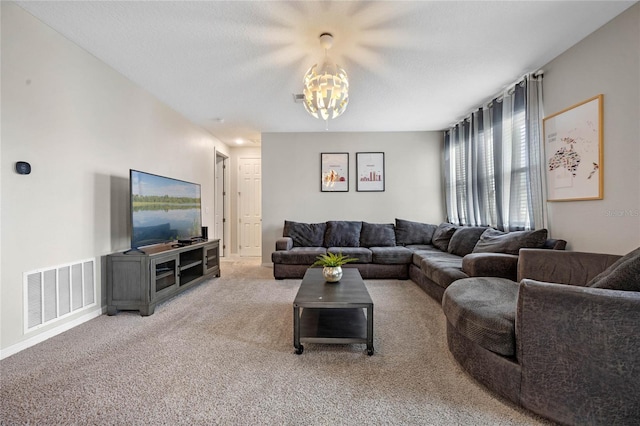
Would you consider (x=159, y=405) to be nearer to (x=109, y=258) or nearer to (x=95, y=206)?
(x=109, y=258)

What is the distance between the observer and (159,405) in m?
1.43

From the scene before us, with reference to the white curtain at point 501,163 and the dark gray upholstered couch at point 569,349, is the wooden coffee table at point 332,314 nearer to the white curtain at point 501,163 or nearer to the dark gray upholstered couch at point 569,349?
the dark gray upholstered couch at point 569,349

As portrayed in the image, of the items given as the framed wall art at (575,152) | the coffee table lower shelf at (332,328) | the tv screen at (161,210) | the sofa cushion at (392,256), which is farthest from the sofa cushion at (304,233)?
the framed wall art at (575,152)

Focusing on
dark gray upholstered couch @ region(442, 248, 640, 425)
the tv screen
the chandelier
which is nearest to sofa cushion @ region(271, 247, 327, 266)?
the tv screen

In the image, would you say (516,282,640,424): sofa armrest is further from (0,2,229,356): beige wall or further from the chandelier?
(0,2,229,356): beige wall

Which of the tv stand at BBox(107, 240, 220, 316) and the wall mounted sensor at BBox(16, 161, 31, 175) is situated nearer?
the wall mounted sensor at BBox(16, 161, 31, 175)

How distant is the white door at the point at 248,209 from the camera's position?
20.2 ft

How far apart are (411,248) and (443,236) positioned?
0.53 m

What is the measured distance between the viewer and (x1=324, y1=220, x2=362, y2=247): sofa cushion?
15.1 ft

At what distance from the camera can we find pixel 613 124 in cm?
212

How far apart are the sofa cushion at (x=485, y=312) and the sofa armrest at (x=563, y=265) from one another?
277 mm

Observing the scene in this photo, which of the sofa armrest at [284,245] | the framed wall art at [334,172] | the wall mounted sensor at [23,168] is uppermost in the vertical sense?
the framed wall art at [334,172]

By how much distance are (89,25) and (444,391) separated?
372 centimetres

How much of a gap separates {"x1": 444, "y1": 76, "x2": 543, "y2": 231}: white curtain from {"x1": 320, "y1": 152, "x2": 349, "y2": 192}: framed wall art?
193 cm
